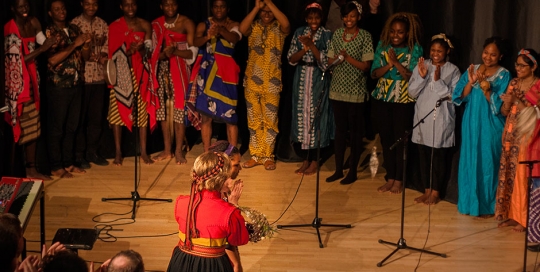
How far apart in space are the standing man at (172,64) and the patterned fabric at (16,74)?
131 cm

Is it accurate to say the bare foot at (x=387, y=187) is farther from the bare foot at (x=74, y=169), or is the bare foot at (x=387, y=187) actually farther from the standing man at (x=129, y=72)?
the bare foot at (x=74, y=169)

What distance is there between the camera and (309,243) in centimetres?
668

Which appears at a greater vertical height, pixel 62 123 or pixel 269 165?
pixel 62 123

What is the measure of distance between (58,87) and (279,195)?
7.93 ft

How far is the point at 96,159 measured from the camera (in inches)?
352

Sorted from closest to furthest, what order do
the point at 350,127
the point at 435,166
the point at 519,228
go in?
the point at 519,228, the point at 435,166, the point at 350,127

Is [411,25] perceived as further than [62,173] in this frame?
No

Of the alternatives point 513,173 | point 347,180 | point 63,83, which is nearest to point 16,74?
point 63,83

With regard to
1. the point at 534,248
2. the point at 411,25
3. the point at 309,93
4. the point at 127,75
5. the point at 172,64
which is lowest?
the point at 534,248

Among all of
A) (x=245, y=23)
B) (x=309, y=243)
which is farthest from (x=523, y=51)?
(x=245, y=23)

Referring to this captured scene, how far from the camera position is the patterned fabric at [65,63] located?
8250 millimetres

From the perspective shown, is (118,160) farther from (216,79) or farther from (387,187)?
(387,187)

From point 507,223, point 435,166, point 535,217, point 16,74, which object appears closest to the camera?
point 535,217

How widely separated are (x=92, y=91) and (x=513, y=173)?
13.8 feet
